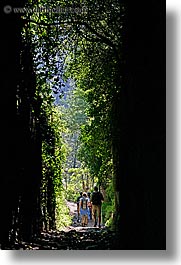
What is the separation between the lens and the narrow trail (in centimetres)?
263

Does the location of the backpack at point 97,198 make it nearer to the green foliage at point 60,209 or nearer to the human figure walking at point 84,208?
the human figure walking at point 84,208

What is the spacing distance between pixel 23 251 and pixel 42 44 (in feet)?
3.36

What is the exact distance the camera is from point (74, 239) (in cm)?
266

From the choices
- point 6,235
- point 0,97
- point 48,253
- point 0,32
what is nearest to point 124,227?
point 48,253

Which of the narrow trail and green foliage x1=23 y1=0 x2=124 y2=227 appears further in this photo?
green foliage x1=23 y1=0 x2=124 y2=227

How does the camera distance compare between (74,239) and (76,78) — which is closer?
(74,239)

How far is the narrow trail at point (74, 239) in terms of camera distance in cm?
263

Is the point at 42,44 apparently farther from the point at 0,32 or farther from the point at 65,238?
the point at 65,238

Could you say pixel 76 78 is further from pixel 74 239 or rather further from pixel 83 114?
pixel 74 239

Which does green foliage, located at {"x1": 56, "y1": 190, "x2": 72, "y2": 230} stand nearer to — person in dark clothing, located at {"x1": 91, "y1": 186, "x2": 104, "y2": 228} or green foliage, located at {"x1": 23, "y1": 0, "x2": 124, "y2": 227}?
green foliage, located at {"x1": 23, "y1": 0, "x2": 124, "y2": 227}

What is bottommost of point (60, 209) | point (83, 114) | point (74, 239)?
point (74, 239)

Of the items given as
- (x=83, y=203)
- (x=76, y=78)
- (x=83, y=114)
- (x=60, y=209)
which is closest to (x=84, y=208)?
(x=83, y=203)

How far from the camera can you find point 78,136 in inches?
108

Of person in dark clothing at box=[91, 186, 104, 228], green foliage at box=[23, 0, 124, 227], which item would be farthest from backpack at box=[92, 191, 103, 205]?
green foliage at box=[23, 0, 124, 227]
